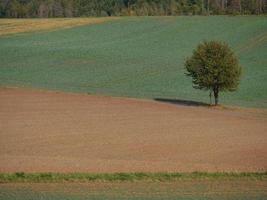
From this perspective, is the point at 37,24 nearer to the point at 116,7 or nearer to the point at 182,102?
the point at 116,7

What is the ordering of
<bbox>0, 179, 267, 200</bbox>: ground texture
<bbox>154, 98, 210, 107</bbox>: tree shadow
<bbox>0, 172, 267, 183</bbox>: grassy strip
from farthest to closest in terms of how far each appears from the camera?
1. <bbox>154, 98, 210, 107</bbox>: tree shadow
2. <bbox>0, 172, 267, 183</bbox>: grassy strip
3. <bbox>0, 179, 267, 200</bbox>: ground texture

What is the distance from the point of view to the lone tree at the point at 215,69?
50.7 meters

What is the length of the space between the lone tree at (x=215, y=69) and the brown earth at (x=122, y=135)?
481cm

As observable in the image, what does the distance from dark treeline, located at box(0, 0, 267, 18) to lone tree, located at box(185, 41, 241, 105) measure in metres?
81.0

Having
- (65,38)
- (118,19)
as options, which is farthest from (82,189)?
(118,19)

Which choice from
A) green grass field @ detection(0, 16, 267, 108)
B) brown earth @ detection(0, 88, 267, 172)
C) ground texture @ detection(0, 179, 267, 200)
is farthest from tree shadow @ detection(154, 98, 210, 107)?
ground texture @ detection(0, 179, 267, 200)

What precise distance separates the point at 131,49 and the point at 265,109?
3674 cm

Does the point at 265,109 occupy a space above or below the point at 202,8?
below

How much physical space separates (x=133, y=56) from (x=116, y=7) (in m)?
76.2

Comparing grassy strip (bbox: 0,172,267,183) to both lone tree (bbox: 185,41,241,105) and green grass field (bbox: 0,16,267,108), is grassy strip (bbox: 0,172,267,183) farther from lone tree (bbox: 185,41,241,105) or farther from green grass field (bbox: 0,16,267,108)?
green grass field (bbox: 0,16,267,108)

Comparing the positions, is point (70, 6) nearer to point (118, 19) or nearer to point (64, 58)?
point (118, 19)

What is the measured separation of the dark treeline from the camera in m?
136

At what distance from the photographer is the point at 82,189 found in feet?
51.5

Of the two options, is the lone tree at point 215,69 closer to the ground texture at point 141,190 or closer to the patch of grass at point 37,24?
the ground texture at point 141,190
